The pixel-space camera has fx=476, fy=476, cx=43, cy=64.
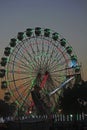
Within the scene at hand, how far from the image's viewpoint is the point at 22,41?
1652 inches

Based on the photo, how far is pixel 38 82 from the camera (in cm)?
4178

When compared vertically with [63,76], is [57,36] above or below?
above

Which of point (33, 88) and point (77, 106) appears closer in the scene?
point (33, 88)

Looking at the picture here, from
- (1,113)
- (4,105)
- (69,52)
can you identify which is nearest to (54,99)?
(69,52)

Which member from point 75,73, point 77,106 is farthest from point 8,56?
point 77,106

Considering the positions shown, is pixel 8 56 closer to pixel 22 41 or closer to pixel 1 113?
pixel 22 41

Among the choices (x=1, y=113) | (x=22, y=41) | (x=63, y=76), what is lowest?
(x=1, y=113)

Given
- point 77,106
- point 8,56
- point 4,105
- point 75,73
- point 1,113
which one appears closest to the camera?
point 8,56

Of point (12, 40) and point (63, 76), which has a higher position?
point (12, 40)

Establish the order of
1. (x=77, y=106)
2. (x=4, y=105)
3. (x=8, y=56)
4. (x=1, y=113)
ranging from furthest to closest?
(x=4, y=105), (x=1, y=113), (x=77, y=106), (x=8, y=56)

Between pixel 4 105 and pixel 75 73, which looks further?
pixel 4 105

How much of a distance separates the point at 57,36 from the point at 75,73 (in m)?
4.12

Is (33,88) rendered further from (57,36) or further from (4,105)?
(4,105)

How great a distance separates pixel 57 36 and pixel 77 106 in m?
13.1
